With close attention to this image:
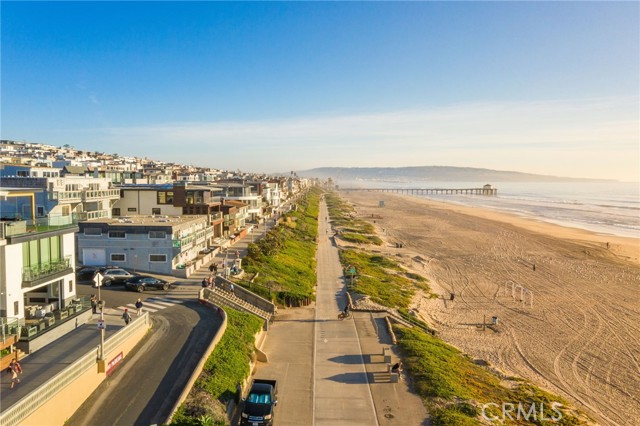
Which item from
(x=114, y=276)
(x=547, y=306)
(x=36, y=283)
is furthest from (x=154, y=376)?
(x=547, y=306)

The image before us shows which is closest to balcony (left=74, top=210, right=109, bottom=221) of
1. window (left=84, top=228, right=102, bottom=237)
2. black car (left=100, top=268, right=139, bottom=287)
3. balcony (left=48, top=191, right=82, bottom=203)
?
balcony (left=48, top=191, right=82, bottom=203)

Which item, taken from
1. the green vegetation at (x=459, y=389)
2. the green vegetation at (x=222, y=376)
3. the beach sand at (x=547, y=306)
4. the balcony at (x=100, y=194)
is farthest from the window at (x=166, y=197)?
the green vegetation at (x=459, y=389)

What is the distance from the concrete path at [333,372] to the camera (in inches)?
758

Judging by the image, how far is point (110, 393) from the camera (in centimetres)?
1806

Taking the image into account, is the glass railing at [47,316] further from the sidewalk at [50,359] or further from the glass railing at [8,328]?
the sidewalk at [50,359]

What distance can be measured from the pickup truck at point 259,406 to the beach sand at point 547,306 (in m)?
11.3

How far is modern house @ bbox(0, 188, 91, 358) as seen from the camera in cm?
1936

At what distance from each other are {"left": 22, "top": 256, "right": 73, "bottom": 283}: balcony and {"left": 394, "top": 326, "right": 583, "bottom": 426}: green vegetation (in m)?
18.8

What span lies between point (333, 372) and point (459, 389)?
6.24m

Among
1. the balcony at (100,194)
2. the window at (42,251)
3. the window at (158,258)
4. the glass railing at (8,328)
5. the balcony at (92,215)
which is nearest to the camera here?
the glass railing at (8,328)

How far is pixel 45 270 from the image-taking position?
22203 mm

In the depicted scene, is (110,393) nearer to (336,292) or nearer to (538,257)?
(336,292)

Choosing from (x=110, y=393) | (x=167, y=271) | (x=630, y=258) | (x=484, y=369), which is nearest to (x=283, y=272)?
(x=167, y=271)

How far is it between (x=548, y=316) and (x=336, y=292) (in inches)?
719
